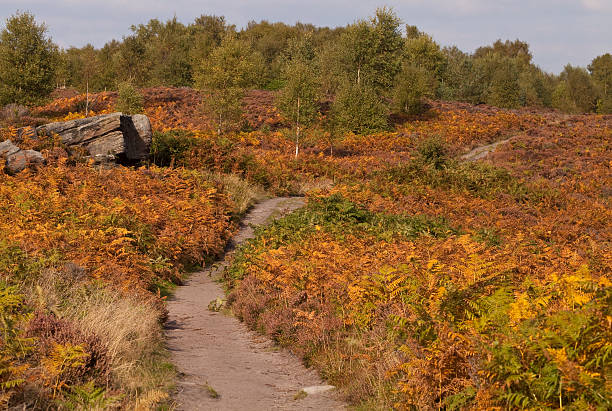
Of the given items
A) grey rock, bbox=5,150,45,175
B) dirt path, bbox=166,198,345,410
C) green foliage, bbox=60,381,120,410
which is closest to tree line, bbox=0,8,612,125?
grey rock, bbox=5,150,45,175

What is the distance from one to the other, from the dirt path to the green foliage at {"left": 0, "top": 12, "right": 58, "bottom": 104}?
32903 millimetres

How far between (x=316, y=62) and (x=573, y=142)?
38.3m

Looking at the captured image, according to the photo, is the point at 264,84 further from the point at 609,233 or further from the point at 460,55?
the point at 609,233

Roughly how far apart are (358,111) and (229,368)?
1390 inches

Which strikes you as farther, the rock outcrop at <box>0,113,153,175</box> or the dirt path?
the rock outcrop at <box>0,113,153,175</box>

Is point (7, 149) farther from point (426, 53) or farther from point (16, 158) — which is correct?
point (426, 53)

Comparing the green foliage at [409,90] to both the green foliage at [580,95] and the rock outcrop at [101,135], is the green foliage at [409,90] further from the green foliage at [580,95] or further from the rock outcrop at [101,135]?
the green foliage at [580,95]

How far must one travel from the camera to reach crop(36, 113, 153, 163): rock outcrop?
752 inches

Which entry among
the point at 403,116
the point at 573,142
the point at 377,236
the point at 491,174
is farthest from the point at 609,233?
the point at 403,116

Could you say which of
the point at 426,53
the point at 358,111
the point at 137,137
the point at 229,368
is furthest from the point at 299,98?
the point at 426,53

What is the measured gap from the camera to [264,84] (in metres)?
68.6

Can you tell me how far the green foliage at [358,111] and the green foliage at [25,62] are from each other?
2150 centimetres

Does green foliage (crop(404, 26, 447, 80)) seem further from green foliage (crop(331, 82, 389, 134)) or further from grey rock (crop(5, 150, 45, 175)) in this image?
grey rock (crop(5, 150, 45, 175))

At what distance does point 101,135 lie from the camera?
19500 mm
